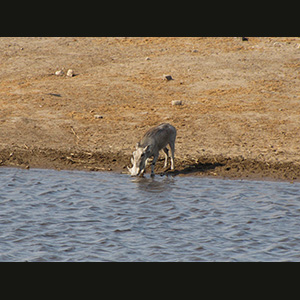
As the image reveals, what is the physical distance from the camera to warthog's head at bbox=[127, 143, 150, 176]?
48.0 feet

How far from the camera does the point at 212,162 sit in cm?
1556

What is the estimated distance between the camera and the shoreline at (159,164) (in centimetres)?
1503

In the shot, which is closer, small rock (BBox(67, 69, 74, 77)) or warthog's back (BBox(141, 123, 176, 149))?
warthog's back (BBox(141, 123, 176, 149))

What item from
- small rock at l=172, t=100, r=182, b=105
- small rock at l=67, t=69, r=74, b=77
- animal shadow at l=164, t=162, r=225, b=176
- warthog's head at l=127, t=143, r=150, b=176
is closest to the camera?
warthog's head at l=127, t=143, r=150, b=176

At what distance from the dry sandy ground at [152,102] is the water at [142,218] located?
102 cm

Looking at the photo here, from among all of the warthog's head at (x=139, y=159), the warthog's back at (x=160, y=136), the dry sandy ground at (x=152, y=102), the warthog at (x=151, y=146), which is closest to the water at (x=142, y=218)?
the warthog's head at (x=139, y=159)

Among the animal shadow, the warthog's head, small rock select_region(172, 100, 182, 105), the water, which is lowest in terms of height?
the water

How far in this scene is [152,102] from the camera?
1872 centimetres

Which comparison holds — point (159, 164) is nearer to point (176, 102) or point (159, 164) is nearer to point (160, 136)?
point (160, 136)

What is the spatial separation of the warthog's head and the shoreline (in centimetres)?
51

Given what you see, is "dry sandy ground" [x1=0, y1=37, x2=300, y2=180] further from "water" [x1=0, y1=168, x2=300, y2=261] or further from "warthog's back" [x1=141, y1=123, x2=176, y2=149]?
"water" [x1=0, y1=168, x2=300, y2=261]

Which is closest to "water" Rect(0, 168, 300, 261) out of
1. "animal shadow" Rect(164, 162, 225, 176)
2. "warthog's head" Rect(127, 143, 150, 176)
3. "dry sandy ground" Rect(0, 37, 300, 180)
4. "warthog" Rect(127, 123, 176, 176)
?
"warthog's head" Rect(127, 143, 150, 176)

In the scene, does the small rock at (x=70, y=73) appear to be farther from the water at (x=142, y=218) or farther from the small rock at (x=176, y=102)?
the water at (x=142, y=218)

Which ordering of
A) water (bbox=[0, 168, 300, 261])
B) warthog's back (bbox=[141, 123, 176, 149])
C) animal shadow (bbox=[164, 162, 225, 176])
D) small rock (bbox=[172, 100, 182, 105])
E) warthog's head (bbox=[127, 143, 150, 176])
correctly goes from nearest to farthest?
1. water (bbox=[0, 168, 300, 261])
2. warthog's head (bbox=[127, 143, 150, 176])
3. warthog's back (bbox=[141, 123, 176, 149])
4. animal shadow (bbox=[164, 162, 225, 176])
5. small rock (bbox=[172, 100, 182, 105])
